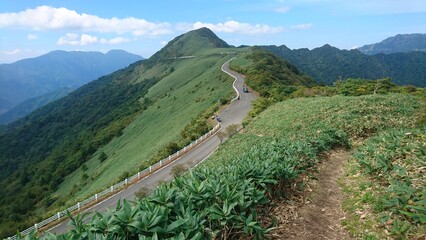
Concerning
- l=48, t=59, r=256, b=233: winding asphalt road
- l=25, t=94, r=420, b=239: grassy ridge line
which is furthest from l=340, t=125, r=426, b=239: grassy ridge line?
l=48, t=59, r=256, b=233: winding asphalt road

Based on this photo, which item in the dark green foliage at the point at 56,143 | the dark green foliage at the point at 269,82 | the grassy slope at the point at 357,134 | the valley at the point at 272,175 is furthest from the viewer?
the dark green foliage at the point at 56,143

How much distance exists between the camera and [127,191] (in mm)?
30500

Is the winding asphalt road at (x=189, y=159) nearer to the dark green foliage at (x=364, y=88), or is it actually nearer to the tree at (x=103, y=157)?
the dark green foliage at (x=364, y=88)

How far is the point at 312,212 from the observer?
8875mm

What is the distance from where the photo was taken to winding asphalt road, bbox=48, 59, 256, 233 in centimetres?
2754

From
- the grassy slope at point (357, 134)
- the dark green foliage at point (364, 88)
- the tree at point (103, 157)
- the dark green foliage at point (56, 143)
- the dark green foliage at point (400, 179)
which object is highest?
the dark green foliage at point (400, 179)

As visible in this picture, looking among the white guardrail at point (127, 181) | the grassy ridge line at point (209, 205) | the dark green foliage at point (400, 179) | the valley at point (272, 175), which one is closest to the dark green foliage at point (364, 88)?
the valley at point (272, 175)

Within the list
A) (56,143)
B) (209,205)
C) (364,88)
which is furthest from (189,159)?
(56,143)

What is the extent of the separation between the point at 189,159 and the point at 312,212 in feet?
94.9

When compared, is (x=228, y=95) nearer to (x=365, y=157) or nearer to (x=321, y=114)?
(x=321, y=114)

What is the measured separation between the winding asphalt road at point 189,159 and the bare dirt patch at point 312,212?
5.23 m

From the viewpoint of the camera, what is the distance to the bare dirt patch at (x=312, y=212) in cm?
764

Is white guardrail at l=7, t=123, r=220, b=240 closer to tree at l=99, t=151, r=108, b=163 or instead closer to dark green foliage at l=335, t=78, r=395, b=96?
dark green foliage at l=335, t=78, r=395, b=96

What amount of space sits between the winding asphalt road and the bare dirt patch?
523 centimetres
